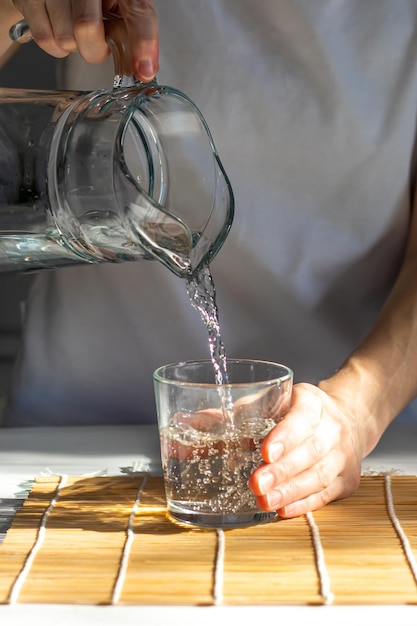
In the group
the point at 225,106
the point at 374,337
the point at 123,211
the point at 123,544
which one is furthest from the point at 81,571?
the point at 225,106

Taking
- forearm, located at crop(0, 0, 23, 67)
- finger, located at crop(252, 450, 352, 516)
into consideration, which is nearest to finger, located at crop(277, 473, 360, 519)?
finger, located at crop(252, 450, 352, 516)

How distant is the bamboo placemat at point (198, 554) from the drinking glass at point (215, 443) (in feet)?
0.05

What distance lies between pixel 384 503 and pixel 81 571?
0.98 ft

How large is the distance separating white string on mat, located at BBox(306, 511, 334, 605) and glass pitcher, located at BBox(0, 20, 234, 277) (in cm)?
24

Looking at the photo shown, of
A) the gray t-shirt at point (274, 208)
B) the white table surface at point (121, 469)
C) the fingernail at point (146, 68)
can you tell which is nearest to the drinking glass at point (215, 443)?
the white table surface at point (121, 469)

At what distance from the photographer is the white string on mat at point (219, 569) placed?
70cm

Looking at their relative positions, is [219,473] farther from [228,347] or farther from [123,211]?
[228,347]

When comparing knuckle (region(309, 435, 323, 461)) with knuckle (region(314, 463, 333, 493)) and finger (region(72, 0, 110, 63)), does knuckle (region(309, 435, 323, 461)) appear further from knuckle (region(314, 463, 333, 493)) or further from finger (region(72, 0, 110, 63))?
finger (region(72, 0, 110, 63))

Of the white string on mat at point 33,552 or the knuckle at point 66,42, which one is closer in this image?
the white string on mat at point 33,552

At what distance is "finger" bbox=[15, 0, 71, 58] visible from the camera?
90 cm

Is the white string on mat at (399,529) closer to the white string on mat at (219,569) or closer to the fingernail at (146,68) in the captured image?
the white string on mat at (219,569)

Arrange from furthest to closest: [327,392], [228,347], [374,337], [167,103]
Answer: [228,347]
[374,337]
[327,392]
[167,103]

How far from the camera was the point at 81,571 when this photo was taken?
2.48 ft

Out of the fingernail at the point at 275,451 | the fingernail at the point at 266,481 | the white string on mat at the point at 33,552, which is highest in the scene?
the fingernail at the point at 275,451
